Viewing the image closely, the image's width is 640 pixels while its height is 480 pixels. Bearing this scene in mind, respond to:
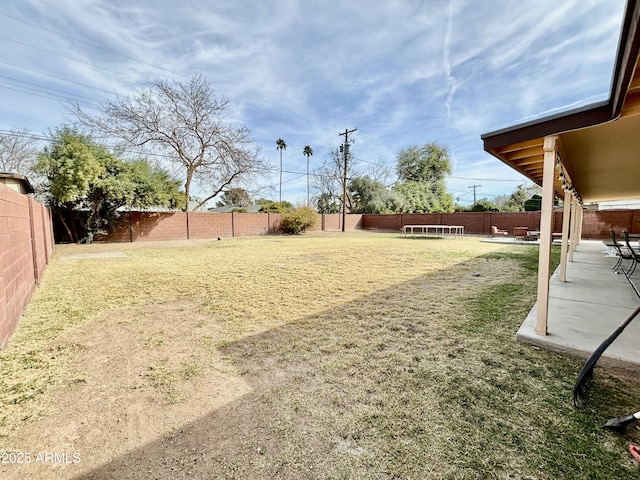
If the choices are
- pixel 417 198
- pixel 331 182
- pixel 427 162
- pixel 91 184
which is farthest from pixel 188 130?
pixel 427 162

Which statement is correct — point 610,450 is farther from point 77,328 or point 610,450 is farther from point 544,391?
point 77,328

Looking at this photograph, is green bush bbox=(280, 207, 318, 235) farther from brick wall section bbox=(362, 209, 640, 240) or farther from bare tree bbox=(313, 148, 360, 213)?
bare tree bbox=(313, 148, 360, 213)

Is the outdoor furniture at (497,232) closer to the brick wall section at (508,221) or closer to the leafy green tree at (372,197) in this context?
the brick wall section at (508,221)

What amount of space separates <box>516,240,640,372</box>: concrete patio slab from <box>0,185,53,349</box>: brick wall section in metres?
5.03

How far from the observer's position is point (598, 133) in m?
2.72

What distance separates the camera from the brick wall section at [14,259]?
8.68 feet

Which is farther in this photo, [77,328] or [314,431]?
[77,328]

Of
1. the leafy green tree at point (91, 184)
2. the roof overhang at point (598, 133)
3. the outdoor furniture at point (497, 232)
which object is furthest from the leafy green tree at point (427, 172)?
the roof overhang at point (598, 133)

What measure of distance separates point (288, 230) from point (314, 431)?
19401 mm

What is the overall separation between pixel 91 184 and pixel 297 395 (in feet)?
46.8

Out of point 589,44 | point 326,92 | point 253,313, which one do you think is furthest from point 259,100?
point 253,313

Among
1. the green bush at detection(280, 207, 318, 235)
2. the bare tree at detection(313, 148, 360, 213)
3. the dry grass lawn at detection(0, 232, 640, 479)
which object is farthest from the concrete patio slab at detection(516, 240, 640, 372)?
the bare tree at detection(313, 148, 360, 213)

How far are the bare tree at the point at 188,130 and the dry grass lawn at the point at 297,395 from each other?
15.4 metres

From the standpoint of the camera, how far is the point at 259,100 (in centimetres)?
2031
